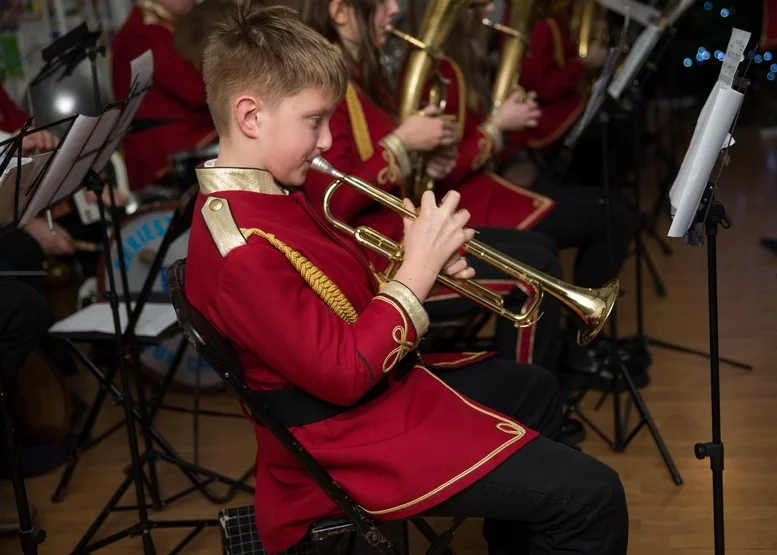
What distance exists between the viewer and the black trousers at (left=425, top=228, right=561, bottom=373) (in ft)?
7.64

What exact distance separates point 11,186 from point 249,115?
466mm

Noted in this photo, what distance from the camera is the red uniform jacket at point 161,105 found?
330 cm

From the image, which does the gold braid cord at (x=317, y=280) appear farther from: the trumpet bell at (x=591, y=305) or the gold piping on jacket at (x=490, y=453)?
the trumpet bell at (x=591, y=305)

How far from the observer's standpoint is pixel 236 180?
4.95 ft

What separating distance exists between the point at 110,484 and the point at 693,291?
7.58 ft

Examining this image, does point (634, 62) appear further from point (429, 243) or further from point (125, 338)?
point (125, 338)

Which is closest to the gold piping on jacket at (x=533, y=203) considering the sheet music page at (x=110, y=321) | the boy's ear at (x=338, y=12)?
the boy's ear at (x=338, y=12)

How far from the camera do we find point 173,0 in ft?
11.1

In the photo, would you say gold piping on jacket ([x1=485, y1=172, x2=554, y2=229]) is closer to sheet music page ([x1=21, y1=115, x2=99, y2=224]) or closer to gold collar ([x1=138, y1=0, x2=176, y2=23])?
sheet music page ([x1=21, y1=115, x2=99, y2=224])

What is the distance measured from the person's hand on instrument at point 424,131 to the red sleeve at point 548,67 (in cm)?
139

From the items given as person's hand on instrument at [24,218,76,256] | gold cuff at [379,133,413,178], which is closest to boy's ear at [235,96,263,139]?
gold cuff at [379,133,413,178]

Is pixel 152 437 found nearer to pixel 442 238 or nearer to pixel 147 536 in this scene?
pixel 147 536

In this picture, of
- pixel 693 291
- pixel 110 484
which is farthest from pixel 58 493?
pixel 693 291

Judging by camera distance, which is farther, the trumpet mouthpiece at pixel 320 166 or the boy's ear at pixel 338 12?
the boy's ear at pixel 338 12
